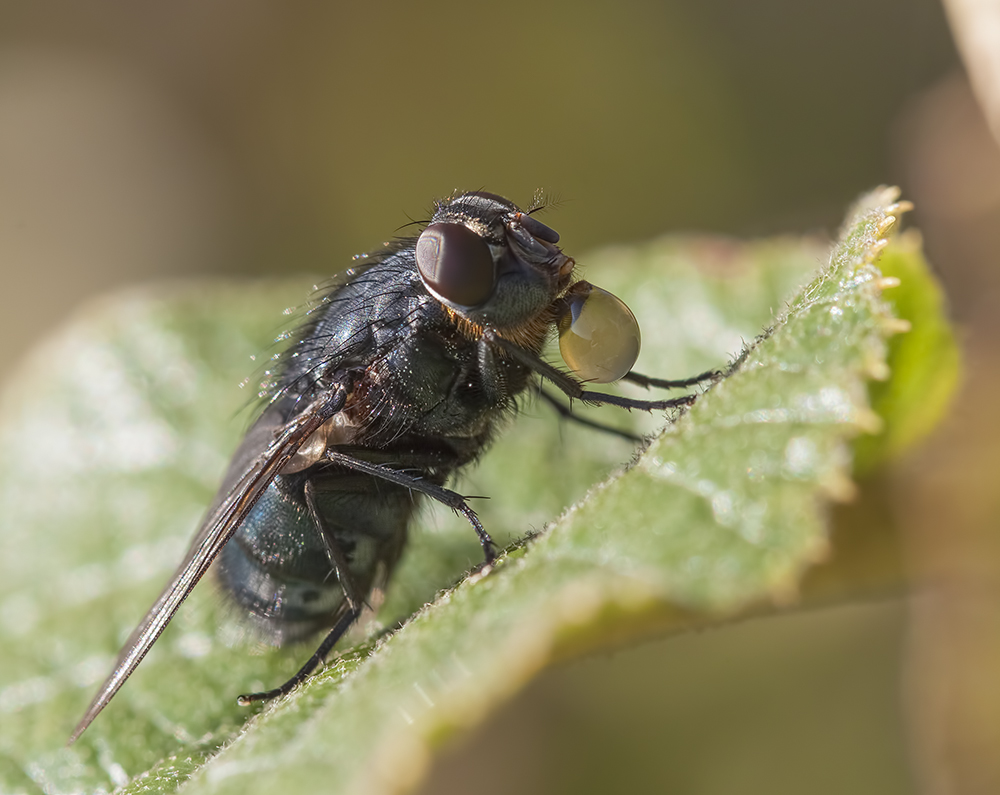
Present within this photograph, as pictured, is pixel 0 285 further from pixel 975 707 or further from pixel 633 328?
pixel 975 707

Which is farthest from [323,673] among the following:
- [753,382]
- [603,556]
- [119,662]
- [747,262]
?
[747,262]

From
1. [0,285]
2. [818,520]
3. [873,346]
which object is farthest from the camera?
[0,285]

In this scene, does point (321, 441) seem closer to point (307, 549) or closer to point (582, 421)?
point (307, 549)

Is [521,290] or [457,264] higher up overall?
[457,264]

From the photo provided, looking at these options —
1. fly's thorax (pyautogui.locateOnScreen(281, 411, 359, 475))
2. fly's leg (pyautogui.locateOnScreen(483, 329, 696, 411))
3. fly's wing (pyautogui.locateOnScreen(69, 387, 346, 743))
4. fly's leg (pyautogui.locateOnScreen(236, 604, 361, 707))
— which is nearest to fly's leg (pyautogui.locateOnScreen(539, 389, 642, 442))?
fly's leg (pyautogui.locateOnScreen(483, 329, 696, 411))

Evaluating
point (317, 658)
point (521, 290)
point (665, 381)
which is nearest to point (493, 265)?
point (521, 290)

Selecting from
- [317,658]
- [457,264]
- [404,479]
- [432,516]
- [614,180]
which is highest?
[457,264]

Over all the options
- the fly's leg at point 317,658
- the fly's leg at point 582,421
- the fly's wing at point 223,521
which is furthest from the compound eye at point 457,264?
the fly's leg at point 317,658
